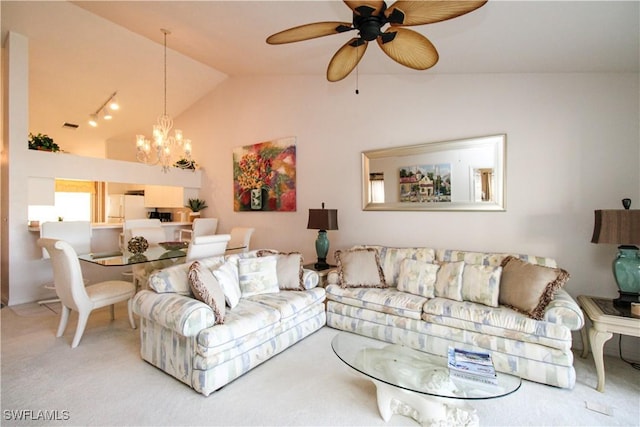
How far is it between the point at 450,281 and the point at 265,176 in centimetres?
334

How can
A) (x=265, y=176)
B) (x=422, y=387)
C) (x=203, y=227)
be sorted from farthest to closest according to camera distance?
(x=203, y=227), (x=265, y=176), (x=422, y=387)

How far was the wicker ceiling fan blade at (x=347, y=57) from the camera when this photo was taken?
1.92 metres

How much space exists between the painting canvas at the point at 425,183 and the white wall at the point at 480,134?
0.19 m

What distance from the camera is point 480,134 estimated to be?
10.8 feet

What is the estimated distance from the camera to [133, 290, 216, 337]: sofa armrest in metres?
2.13

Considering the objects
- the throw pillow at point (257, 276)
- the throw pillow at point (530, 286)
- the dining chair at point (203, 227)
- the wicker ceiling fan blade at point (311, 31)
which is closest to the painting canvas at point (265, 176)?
the dining chair at point (203, 227)

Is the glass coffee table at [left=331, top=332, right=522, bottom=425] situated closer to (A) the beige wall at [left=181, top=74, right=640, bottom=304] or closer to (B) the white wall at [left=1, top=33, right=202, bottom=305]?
(A) the beige wall at [left=181, top=74, right=640, bottom=304]

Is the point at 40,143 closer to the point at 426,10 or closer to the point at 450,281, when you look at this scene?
the point at 426,10

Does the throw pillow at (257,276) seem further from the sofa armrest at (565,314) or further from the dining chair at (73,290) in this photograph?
the sofa armrest at (565,314)

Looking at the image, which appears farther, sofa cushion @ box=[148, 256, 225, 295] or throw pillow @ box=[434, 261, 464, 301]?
throw pillow @ box=[434, 261, 464, 301]

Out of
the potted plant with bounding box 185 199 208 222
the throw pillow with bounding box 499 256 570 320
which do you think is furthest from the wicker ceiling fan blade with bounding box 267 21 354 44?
the potted plant with bounding box 185 199 208 222

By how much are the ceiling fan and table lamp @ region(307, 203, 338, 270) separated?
6.51ft

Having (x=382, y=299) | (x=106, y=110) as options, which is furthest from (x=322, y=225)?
(x=106, y=110)

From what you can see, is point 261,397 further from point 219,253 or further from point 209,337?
point 219,253
